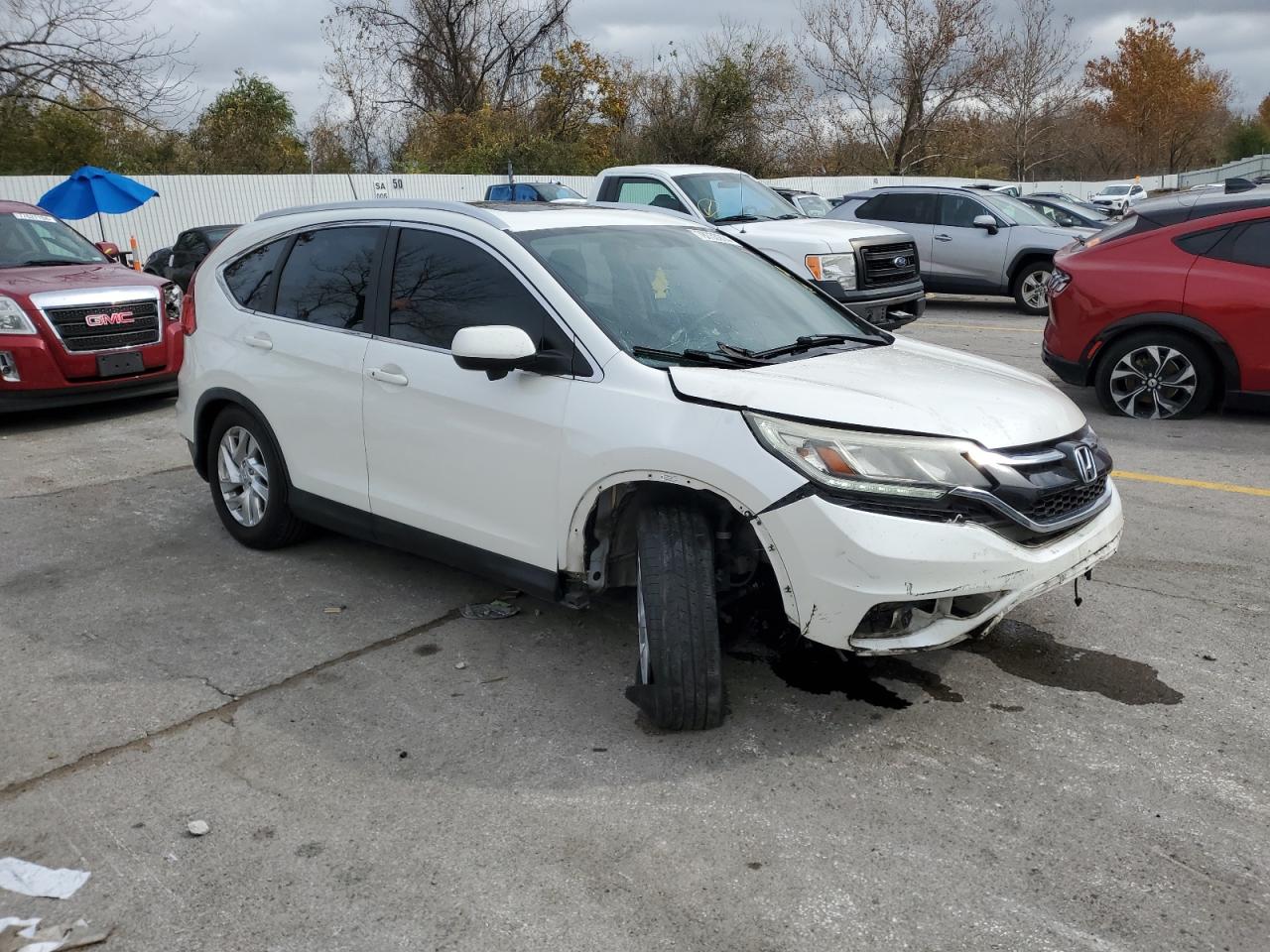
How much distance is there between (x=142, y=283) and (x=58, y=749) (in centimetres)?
701

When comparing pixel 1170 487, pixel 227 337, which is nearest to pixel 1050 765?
pixel 1170 487

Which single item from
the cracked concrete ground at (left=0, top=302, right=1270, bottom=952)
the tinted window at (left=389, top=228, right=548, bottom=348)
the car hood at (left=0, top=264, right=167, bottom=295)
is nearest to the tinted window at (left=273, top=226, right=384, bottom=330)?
the tinted window at (left=389, top=228, right=548, bottom=348)

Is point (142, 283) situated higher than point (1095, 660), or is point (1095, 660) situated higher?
point (142, 283)

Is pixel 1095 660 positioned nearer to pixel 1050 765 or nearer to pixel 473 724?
pixel 1050 765

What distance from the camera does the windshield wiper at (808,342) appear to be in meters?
4.09

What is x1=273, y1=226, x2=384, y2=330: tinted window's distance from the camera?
189 inches

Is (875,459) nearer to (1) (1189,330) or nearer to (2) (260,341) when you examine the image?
(2) (260,341)

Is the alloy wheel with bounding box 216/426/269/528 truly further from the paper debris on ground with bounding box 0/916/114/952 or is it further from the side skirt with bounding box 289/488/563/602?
the paper debris on ground with bounding box 0/916/114/952

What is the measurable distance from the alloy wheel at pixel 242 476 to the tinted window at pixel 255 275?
2.13 feet

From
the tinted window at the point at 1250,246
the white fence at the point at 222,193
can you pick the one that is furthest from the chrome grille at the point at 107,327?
the white fence at the point at 222,193

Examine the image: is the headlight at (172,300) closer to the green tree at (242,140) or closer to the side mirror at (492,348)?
the side mirror at (492,348)

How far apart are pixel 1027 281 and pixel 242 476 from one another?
1230cm

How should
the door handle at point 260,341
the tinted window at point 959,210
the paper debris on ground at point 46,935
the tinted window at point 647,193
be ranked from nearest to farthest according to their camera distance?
the paper debris on ground at point 46,935
the door handle at point 260,341
the tinted window at point 647,193
the tinted window at point 959,210

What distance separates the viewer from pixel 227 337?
5.41 meters
